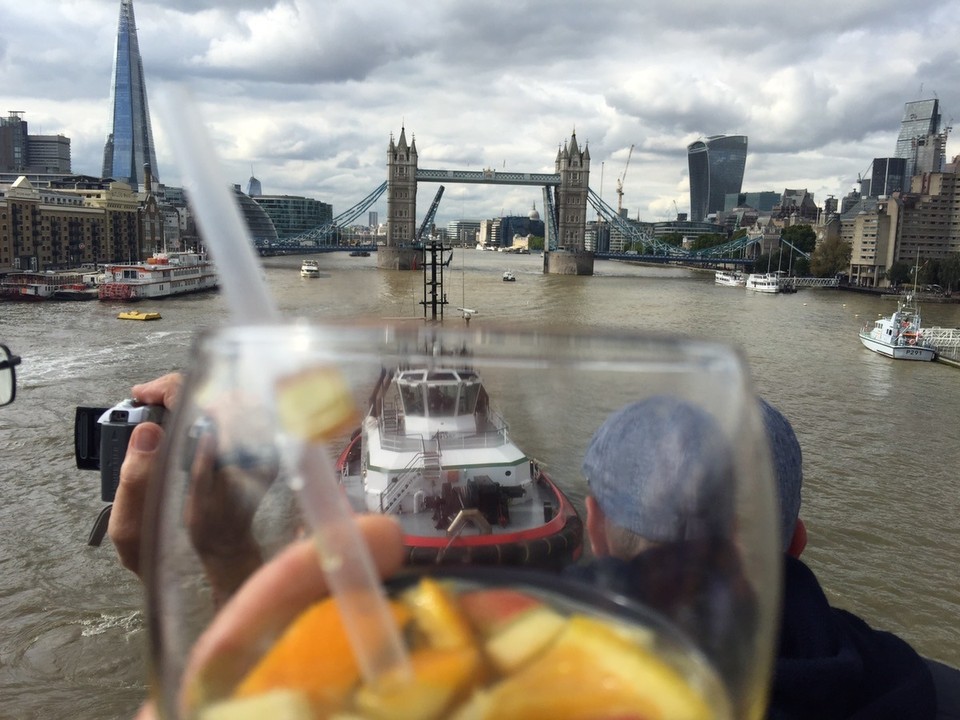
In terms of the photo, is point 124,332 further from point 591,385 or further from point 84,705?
point 591,385

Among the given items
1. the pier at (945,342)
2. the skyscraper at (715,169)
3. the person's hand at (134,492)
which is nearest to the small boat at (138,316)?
the pier at (945,342)

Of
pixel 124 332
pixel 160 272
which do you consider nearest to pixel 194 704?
pixel 124 332

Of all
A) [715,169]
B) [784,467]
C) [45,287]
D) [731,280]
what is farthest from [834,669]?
[715,169]

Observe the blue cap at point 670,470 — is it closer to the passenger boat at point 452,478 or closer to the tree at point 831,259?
the passenger boat at point 452,478

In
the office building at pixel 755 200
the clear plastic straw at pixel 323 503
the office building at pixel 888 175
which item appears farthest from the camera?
the office building at pixel 755 200

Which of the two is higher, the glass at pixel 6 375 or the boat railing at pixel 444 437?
the boat railing at pixel 444 437
